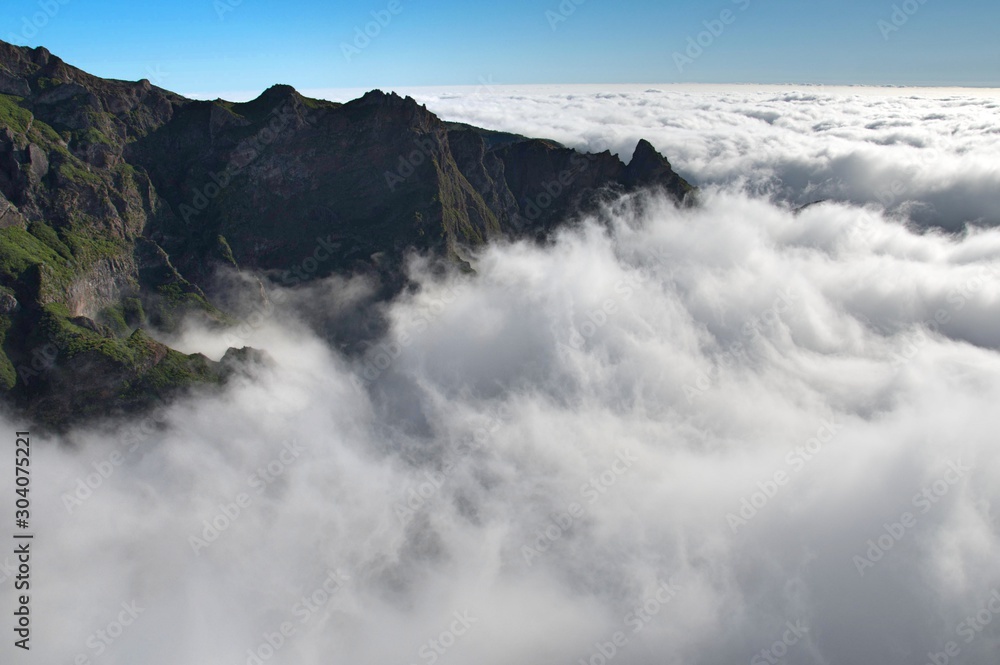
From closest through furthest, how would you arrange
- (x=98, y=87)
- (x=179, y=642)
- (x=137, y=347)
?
1. (x=179, y=642)
2. (x=137, y=347)
3. (x=98, y=87)

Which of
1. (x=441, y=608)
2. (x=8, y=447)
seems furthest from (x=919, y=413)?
(x=8, y=447)

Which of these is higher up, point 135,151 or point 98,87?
point 98,87

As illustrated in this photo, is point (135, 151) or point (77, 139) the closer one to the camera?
point (77, 139)

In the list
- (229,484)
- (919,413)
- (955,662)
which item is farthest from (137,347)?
(919,413)

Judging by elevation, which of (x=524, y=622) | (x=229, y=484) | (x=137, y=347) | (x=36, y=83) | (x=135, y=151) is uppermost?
(x=36, y=83)

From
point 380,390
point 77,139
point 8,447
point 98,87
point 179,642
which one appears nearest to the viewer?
point 179,642

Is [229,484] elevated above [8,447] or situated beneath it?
situated beneath

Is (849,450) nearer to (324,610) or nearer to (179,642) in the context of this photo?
(324,610)

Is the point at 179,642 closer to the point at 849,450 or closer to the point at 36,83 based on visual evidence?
the point at 36,83

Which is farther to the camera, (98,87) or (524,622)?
(98,87)
